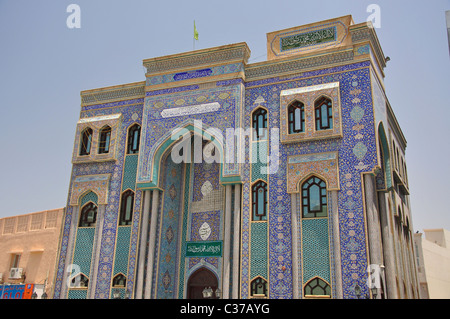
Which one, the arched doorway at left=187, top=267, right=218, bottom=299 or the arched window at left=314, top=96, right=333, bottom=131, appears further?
the arched doorway at left=187, top=267, right=218, bottom=299

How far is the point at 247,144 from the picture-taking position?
11.5 metres

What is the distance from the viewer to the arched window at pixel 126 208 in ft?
40.2

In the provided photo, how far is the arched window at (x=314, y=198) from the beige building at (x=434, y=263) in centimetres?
1297

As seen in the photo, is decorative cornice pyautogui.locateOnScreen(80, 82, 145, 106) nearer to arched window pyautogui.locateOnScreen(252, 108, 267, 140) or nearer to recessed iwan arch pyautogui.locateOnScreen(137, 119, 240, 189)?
recessed iwan arch pyautogui.locateOnScreen(137, 119, 240, 189)

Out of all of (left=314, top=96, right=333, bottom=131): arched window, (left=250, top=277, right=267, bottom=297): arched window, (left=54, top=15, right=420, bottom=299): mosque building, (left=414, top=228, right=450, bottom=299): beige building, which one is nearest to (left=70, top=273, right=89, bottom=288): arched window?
(left=54, top=15, right=420, bottom=299): mosque building

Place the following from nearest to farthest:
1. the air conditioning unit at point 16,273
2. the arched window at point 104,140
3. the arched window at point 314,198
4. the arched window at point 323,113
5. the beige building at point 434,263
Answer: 1. the arched window at point 314,198
2. the arched window at point 323,113
3. the arched window at point 104,140
4. the air conditioning unit at point 16,273
5. the beige building at point 434,263

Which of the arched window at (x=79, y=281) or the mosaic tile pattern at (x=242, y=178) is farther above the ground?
the mosaic tile pattern at (x=242, y=178)

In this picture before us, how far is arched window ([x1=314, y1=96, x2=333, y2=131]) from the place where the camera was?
425 inches

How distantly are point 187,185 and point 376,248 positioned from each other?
18.4ft

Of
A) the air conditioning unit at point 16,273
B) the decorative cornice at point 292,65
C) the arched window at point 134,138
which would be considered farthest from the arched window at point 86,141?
the air conditioning unit at point 16,273

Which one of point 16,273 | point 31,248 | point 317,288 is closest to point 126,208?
point 31,248

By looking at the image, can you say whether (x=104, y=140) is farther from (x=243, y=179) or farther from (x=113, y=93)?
(x=243, y=179)

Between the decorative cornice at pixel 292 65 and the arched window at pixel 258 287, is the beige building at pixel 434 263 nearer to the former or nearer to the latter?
the decorative cornice at pixel 292 65

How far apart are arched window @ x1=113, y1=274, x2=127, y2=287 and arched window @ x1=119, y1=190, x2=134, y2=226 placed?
1407mm
